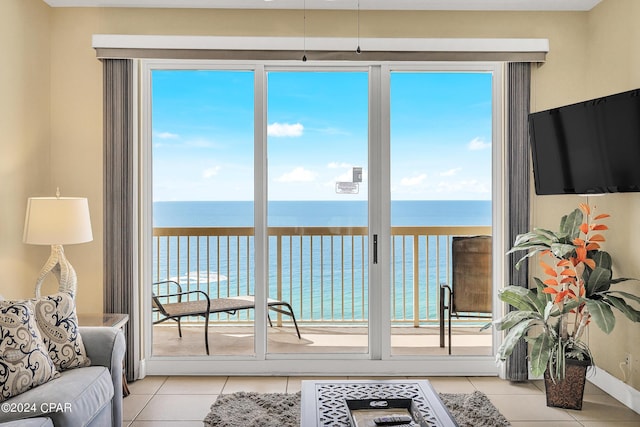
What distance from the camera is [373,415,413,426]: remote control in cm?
204

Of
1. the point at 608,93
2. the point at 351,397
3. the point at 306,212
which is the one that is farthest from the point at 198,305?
the point at 608,93

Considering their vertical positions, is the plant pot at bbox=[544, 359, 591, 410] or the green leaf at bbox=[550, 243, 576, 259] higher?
the green leaf at bbox=[550, 243, 576, 259]

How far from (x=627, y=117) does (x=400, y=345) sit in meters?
2.21

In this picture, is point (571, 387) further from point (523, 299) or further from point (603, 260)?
point (603, 260)

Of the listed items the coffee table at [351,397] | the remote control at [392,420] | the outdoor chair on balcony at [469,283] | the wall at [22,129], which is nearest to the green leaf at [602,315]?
the outdoor chair on balcony at [469,283]

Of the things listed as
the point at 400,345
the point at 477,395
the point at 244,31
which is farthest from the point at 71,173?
the point at 477,395

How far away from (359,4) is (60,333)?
2898 millimetres

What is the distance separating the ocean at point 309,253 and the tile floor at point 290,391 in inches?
22.1

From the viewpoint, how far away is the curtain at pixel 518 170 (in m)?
3.67

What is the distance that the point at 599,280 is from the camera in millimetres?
3143

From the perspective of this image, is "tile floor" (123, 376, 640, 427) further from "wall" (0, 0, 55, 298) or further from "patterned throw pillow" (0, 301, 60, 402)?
"wall" (0, 0, 55, 298)

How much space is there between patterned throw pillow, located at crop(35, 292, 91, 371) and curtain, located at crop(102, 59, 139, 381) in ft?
3.38

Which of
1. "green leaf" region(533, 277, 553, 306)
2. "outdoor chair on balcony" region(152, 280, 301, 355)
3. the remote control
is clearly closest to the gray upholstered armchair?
"outdoor chair on balcony" region(152, 280, 301, 355)

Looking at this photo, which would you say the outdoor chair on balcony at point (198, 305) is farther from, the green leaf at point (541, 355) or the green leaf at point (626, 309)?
the green leaf at point (626, 309)
